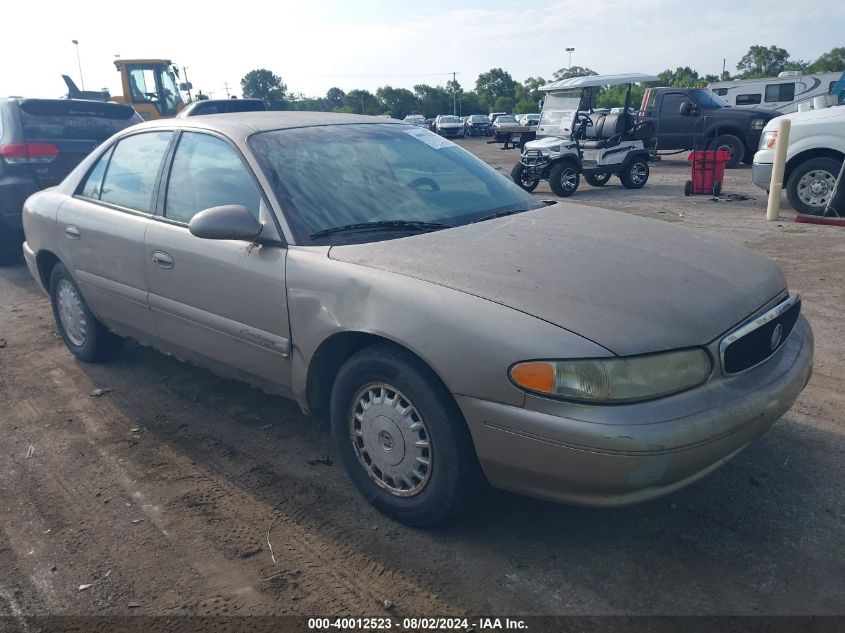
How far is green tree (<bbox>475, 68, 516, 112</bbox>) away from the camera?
292 ft

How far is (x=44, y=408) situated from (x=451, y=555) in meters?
2.89

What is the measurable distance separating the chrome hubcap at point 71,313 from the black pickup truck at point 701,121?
14780 mm

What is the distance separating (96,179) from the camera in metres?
4.43

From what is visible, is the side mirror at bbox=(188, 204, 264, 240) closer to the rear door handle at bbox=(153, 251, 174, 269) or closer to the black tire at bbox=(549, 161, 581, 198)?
the rear door handle at bbox=(153, 251, 174, 269)

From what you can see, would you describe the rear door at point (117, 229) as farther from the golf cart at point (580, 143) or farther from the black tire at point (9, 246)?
the golf cart at point (580, 143)

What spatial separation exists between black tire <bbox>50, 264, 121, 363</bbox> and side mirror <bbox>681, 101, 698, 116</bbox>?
15540 mm

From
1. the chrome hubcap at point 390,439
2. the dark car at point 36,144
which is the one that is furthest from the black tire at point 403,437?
the dark car at point 36,144

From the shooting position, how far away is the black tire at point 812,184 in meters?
9.01

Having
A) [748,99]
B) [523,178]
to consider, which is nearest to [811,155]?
[523,178]

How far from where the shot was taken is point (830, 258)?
23.1ft

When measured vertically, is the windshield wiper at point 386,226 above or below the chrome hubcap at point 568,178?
above

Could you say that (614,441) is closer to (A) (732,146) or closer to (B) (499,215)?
(B) (499,215)

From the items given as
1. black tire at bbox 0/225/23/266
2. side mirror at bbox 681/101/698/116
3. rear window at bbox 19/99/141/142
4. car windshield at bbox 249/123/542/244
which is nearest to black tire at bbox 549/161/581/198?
side mirror at bbox 681/101/698/116

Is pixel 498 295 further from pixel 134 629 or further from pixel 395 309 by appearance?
pixel 134 629
